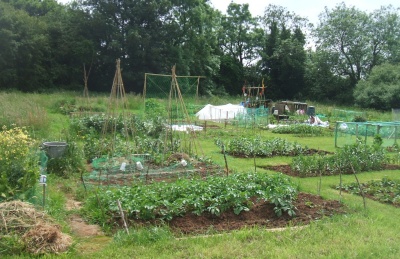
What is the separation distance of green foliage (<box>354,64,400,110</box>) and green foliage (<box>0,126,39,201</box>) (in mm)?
31795

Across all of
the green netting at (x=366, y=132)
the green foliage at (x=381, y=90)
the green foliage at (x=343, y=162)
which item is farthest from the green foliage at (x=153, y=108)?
the green foliage at (x=381, y=90)

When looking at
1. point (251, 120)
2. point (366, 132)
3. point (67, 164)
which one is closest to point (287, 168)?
point (366, 132)

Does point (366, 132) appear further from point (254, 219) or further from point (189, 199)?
point (189, 199)

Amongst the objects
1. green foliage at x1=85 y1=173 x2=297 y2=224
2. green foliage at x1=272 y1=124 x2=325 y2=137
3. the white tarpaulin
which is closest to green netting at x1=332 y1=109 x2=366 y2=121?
green foliage at x1=272 y1=124 x2=325 y2=137

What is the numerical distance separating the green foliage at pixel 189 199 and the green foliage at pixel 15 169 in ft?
3.02

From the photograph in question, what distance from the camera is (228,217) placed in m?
6.15

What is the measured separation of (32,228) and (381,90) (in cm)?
3385

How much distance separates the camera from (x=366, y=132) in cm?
1423

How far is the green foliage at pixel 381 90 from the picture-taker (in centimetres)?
3353

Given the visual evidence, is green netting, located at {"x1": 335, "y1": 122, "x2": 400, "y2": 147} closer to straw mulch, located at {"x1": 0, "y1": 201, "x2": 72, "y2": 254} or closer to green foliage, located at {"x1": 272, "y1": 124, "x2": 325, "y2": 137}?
green foliage, located at {"x1": 272, "y1": 124, "x2": 325, "y2": 137}

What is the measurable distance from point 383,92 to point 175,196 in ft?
104

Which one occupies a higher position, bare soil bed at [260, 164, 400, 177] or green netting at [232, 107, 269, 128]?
green netting at [232, 107, 269, 128]

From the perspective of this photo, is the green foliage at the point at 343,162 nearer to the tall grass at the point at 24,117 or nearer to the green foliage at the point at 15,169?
the green foliage at the point at 15,169

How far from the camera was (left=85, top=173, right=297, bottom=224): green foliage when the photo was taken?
5902 mm
